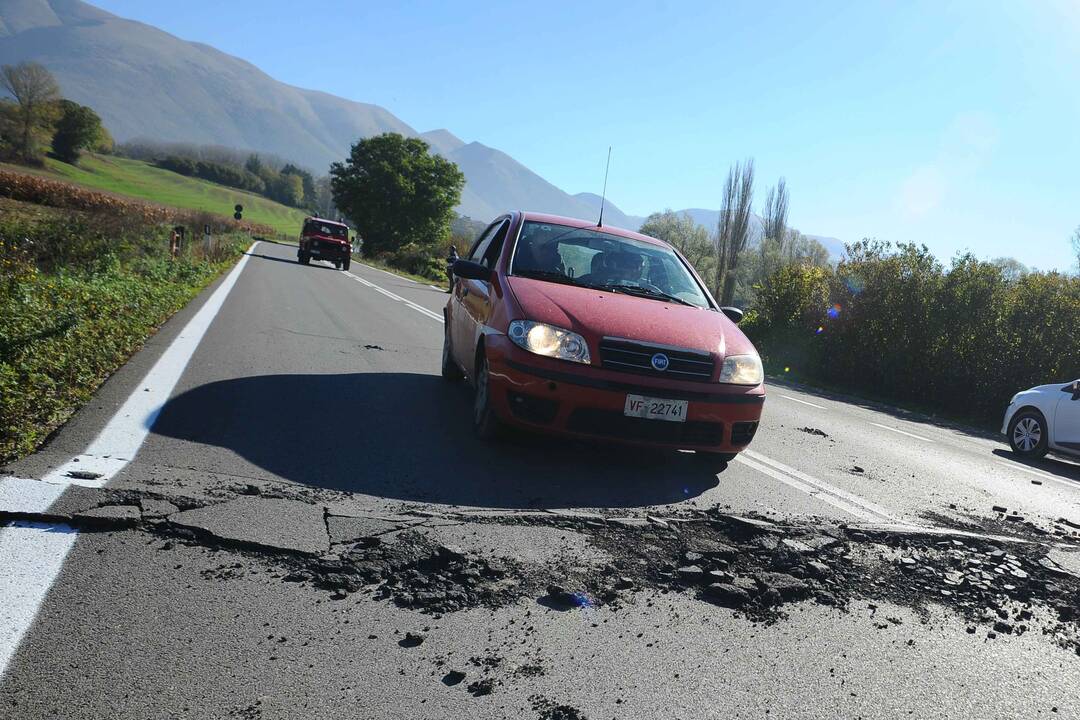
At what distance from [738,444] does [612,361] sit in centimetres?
118

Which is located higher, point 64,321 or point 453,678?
point 64,321

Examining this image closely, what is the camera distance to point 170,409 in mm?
6000

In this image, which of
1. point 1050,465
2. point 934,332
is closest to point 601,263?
point 1050,465

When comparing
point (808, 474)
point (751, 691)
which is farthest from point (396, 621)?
point (808, 474)

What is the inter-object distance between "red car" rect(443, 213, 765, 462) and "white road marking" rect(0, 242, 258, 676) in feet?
7.75

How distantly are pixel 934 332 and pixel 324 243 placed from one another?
27772 mm

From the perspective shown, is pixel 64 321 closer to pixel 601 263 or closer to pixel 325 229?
pixel 601 263

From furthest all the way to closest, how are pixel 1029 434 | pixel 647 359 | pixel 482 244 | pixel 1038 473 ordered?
pixel 1029 434 < pixel 1038 473 < pixel 482 244 < pixel 647 359

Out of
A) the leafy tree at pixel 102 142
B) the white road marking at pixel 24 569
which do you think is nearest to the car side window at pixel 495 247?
the white road marking at pixel 24 569

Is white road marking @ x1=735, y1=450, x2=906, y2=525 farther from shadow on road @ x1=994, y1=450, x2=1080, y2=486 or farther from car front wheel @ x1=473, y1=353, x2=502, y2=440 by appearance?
shadow on road @ x1=994, y1=450, x2=1080, y2=486

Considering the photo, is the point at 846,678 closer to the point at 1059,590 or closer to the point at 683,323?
the point at 1059,590

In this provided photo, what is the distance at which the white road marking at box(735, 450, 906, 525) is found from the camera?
5293 millimetres

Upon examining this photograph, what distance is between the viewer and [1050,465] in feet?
33.9

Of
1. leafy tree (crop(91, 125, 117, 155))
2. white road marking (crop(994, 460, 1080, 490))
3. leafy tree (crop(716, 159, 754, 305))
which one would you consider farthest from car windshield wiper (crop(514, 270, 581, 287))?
leafy tree (crop(91, 125, 117, 155))
